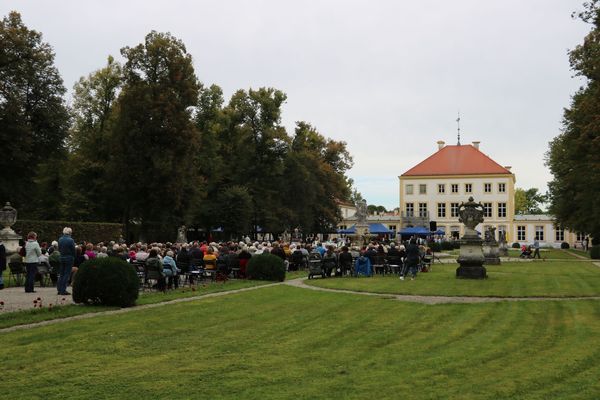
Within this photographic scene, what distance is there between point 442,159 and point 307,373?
3241 inches

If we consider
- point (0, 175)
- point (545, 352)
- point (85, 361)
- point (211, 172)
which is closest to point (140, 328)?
point (85, 361)

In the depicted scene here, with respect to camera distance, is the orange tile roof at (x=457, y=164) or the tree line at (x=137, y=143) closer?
the tree line at (x=137, y=143)

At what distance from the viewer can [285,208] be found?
5394 centimetres

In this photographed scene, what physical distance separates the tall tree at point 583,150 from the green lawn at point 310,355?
1310 cm

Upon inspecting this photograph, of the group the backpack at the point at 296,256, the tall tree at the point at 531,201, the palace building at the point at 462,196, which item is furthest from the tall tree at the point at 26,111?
the tall tree at the point at 531,201

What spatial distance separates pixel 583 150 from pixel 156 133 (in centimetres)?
2572

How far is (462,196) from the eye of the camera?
3285 inches

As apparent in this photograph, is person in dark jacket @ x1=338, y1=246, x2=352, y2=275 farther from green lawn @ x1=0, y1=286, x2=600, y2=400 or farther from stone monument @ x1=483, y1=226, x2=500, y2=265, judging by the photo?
stone monument @ x1=483, y1=226, x2=500, y2=265

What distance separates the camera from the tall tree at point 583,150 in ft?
76.0

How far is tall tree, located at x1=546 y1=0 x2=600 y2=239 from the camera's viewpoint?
2316cm

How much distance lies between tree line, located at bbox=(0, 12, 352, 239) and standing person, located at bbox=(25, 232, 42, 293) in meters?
21.0

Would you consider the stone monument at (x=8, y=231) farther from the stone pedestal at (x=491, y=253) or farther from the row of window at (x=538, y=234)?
the row of window at (x=538, y=234)

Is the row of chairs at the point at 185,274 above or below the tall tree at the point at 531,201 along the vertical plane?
below

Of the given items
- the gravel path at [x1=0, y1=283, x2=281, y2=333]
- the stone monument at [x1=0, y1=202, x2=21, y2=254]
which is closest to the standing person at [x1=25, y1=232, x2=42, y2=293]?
the gravel path at [x1=0, y1=283, x2=281, y2=333]
